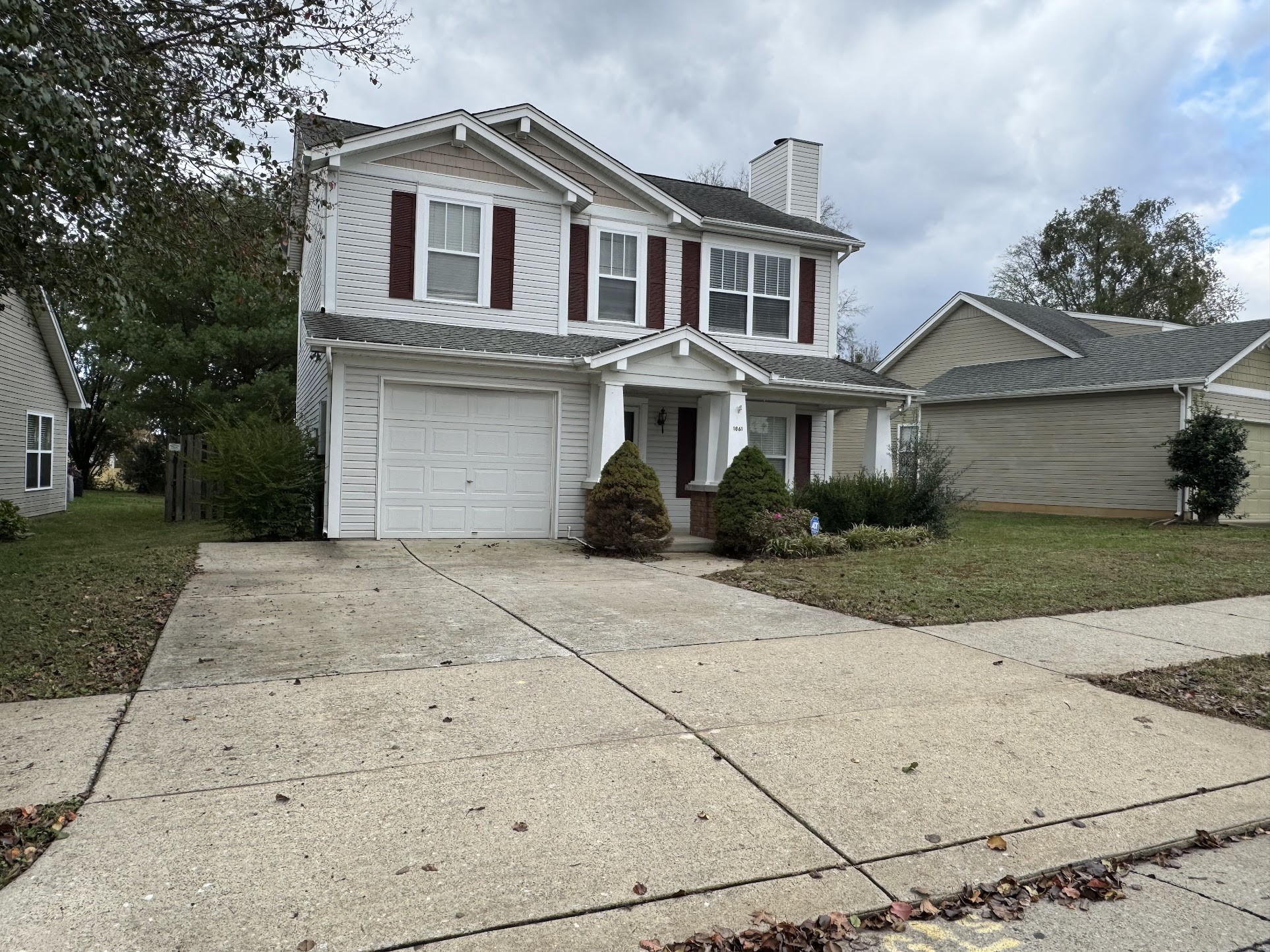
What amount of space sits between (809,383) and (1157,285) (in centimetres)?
3729

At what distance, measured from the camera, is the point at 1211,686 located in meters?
5.69

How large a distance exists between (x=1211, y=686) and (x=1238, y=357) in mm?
17071

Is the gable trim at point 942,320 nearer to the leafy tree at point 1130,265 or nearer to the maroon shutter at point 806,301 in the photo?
the maroon shutter at point 806,301

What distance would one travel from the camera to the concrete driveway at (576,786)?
2900 millimetres

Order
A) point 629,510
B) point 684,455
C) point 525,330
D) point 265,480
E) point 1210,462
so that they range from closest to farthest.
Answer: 1. point 629,510
2. point 265,480
3. point 525,330
4. point 684,455
5. point 1210,462

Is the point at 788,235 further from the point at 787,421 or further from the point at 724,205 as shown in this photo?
the point at 787,421

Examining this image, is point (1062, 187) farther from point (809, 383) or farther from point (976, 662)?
point (976, 662)

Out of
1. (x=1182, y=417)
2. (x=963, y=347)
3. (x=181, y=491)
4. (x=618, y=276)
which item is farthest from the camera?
(x=963, y=347)

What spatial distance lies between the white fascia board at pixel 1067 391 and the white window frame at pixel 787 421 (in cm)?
827

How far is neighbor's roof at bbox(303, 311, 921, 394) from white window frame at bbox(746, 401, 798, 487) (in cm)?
103

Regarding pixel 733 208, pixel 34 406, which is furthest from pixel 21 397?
pixel 733 208

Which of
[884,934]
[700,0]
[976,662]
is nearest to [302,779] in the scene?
[884,934]

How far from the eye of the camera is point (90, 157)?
17.4ft

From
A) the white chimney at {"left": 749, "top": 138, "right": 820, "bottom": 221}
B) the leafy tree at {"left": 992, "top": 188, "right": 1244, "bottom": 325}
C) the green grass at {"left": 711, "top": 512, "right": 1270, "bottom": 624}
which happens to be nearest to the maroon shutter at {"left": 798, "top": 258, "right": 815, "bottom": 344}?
the white chimney at {"left": 749, "top": 138, "right": 820, "bottom": 221}
